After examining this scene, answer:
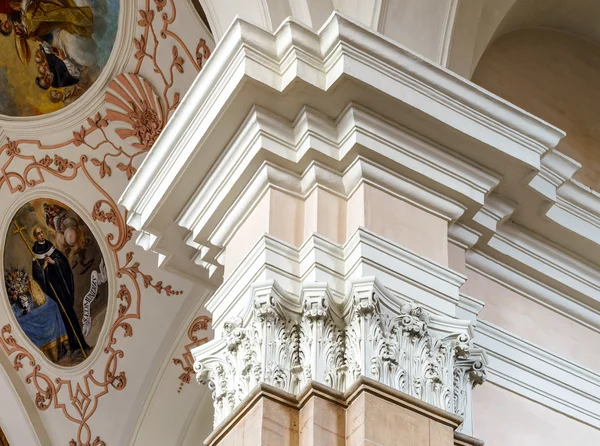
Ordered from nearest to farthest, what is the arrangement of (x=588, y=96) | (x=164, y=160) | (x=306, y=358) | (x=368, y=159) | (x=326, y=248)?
1. (x=306, y=358)
2. (x=326, y=248)
3. (x=368, y=159)
4. (x=164, y=160)
5. (x=588, y=96)

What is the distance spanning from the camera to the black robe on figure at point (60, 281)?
354 inches

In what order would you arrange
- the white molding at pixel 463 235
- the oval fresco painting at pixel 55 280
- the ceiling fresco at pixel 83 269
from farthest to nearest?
Result: the oval fresco painting at pixel 55 280, the ceiling fresco at pixel 83 269, the white molding at pixel 463 235

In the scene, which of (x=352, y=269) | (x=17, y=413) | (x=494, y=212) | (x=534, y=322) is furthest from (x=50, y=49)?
(x=352, y=269)

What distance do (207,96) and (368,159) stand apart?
633 mm

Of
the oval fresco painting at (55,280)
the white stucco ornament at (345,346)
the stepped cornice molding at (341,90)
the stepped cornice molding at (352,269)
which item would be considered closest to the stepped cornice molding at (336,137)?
the stepped cornice molding at (341,90)

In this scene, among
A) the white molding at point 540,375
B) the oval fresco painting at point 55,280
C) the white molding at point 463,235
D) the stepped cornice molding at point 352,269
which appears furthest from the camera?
the oval fresco painting at point 55,280

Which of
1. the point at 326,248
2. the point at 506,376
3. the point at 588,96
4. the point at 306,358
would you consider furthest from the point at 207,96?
the point at 588,96

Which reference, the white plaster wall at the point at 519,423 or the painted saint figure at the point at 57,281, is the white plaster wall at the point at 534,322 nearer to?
the white plaster wall at the point at 519,423

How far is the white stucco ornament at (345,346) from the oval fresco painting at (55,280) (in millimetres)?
5223

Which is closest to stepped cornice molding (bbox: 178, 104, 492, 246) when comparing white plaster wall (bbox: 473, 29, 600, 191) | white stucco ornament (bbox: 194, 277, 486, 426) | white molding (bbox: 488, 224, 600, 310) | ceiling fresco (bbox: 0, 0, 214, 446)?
white molding (bbox: 488, 224, 600, 310)

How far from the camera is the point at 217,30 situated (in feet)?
16.4

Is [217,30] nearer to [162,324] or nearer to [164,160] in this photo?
[164,160]

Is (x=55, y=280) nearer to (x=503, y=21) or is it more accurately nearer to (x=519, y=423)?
(x=503, y=21)

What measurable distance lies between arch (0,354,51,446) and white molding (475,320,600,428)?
18.1ft
